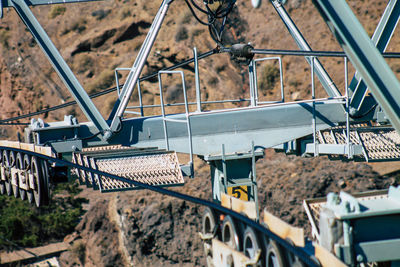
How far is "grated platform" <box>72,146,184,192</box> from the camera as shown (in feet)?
29.0

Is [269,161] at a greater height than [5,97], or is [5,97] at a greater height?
[5,97]

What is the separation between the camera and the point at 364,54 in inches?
215

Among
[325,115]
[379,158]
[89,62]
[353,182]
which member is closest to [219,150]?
[325,115]

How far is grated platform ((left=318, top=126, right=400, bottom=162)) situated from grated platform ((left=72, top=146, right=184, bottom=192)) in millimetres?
3588

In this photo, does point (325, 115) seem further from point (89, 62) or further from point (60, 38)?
point (60, 38)

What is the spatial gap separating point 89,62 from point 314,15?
→ 1755 centimetres

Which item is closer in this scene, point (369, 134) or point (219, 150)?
point (219, 150)

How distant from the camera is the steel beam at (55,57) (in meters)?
9.35

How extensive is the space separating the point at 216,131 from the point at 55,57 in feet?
10.9

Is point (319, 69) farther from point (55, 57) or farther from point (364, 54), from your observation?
point (364, 54)

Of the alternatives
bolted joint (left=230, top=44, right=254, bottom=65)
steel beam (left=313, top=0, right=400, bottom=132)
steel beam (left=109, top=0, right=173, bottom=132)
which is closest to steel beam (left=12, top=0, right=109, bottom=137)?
steel beam (left=109, top=0, right=173, bottom=132)

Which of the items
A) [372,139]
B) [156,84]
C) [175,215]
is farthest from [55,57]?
[156,84]

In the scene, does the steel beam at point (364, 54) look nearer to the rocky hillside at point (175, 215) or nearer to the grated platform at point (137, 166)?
the grated platform at point (137, 166)

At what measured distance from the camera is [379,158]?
10.8m
